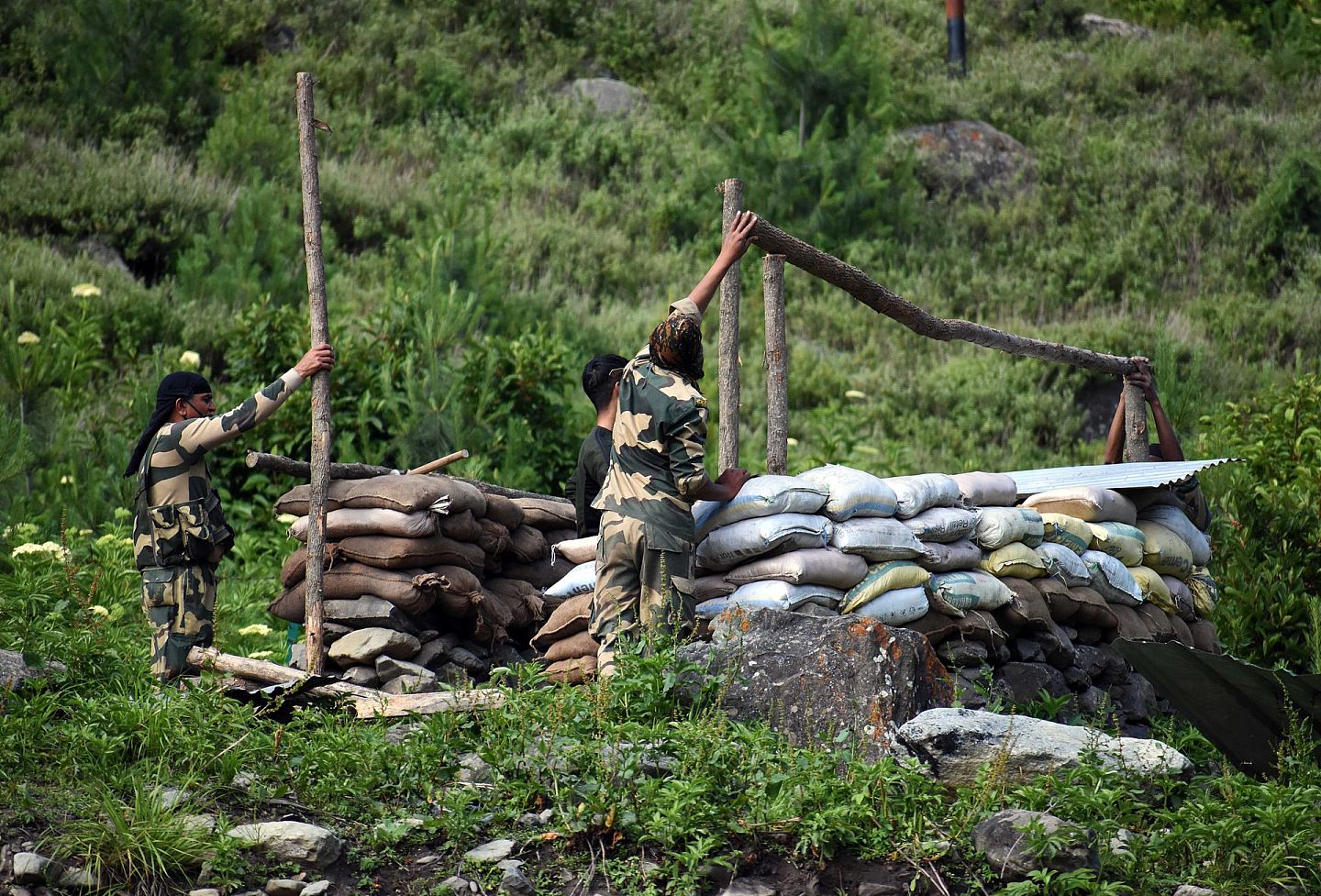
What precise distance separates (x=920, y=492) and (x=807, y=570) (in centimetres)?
85

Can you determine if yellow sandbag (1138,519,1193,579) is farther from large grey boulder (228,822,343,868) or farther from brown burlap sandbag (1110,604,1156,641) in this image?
large grey boulder (228,822,343,868)

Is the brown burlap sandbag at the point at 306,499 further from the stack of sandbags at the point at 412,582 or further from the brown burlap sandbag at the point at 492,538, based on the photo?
the brown burlap sandbag at the point at 492,538

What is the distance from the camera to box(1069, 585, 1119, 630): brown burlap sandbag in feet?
23.6

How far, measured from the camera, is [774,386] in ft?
22.6

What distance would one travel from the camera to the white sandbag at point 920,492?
6516 millimetres

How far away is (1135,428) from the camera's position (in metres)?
8.93

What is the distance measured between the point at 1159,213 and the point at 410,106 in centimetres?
1063

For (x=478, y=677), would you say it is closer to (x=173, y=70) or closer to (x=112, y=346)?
(x=112, y=346)

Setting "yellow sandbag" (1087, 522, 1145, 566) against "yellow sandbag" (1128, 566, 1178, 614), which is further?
"yellow sandbag" (1128, 566, 1178, 614)

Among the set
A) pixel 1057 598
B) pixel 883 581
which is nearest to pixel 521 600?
pixel 883 581

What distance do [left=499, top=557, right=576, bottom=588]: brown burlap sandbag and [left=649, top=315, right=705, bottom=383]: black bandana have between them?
1913 mm

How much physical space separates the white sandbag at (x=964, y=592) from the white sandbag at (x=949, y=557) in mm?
36

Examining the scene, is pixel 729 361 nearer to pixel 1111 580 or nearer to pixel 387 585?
pixel 387 585

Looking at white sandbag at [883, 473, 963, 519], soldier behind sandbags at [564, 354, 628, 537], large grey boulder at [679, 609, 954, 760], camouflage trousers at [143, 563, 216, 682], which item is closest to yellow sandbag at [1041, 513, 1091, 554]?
white sandbag at [883, 473, 963, 519]
